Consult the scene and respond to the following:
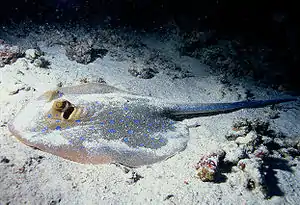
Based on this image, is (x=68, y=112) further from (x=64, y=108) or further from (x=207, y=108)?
(x=207, y=108)

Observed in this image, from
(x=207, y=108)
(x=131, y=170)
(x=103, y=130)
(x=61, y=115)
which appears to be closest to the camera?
(x=131, y=170)

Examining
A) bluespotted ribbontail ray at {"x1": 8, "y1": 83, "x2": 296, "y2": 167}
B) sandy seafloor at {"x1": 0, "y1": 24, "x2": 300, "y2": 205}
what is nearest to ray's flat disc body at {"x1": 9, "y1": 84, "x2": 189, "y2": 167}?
bluespotted ribbontail ray at {"x1": 8, "y1": 83, "x2": 296, "y2": 167}

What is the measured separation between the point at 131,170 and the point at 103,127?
2.54 ft

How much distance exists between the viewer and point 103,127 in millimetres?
3439


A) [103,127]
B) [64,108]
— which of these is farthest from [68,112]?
[103,127]

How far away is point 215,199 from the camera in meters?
3.00

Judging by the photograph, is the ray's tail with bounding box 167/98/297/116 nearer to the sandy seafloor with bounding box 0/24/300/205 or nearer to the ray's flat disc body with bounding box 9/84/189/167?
the sandy seafloor with bounding box 0/24/300/205

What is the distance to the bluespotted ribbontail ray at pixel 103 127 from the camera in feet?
10.0

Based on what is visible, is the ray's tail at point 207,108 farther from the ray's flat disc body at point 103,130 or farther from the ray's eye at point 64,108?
the ray's eye at point 64,108

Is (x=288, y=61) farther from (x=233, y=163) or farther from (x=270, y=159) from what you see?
(x=233, y=163)

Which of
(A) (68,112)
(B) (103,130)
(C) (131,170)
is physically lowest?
(C) (131,170)

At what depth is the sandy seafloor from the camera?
2.85 metres

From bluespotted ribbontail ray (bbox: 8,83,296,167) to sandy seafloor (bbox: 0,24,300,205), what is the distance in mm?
219

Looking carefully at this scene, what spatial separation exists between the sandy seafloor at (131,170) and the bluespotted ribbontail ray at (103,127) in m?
0.22
